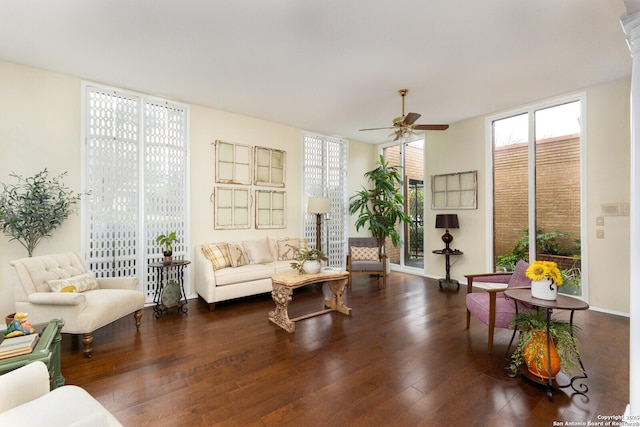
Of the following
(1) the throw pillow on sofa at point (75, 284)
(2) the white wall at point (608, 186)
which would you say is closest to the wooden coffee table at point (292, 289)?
(1) the throw pillow on sofa at point (75, 284)

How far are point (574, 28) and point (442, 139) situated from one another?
318 cm

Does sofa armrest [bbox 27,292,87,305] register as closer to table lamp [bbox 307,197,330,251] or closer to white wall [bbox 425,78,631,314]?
table lamp [bbox 307,197,330,251]

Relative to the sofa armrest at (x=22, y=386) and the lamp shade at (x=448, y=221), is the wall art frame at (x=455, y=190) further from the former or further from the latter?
the sofa armrest at (x=22, y=386)

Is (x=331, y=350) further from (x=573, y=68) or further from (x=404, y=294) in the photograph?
(x=573, y=68)

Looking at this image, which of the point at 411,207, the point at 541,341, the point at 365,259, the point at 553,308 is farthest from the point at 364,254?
the point at 553,308

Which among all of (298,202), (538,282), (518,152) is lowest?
(538,282)

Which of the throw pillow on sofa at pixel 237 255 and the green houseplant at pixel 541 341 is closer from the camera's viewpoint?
the green houseplant at pixel 541 341

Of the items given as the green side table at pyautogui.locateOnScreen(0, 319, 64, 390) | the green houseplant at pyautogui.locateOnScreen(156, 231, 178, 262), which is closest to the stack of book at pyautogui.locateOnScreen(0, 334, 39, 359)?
the green side table at pyautogui.locateOnScreen(0, 319, 64, 390)

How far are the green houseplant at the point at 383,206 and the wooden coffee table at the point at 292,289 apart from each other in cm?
225

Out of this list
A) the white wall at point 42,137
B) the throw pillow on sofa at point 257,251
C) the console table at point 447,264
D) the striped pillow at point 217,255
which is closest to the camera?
the white wall at point 42,137

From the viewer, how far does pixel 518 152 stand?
5.02 metres

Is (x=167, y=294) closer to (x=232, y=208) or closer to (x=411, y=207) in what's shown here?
(x=232, y=208)

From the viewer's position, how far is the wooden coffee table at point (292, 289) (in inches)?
137

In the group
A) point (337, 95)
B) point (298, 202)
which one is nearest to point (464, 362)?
point (337, 95)
